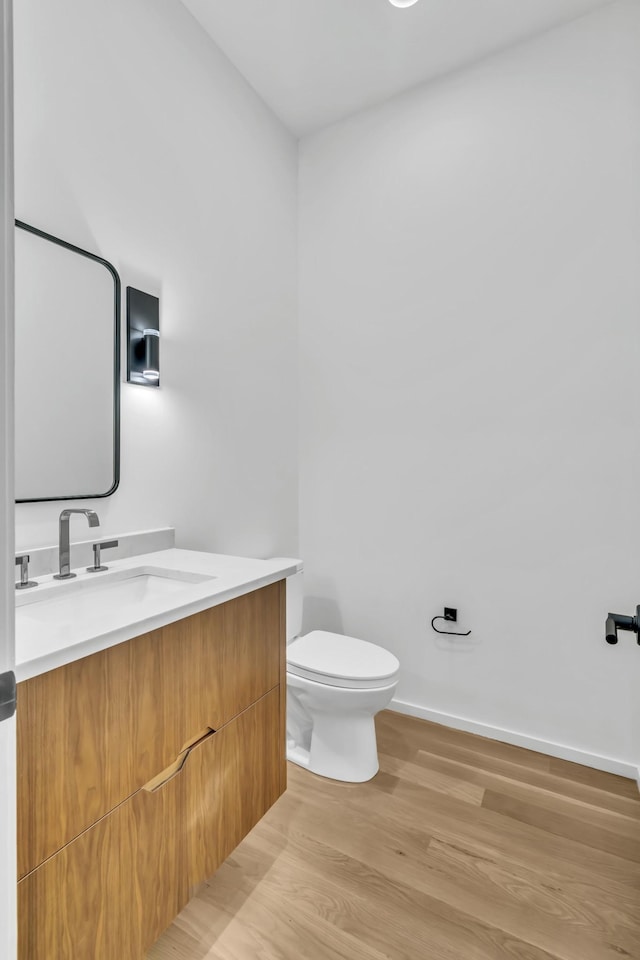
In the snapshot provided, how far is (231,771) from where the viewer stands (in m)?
1.10

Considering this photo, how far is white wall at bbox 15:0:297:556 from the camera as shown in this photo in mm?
1307

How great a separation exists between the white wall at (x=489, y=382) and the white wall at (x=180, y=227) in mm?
269

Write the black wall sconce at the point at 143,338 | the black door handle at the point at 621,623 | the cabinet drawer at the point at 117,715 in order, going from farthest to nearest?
the black wall sconce at the point at 143,338, the black door handle at the point at 621,623, the cabinet drawer at the point at 117,715

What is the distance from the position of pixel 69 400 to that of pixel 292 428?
1.19 m

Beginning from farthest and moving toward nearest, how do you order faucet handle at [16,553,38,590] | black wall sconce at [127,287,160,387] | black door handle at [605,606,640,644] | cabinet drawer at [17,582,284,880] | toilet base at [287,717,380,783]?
1. toilet base at [287,717,380,783]
2. black wall sconce at [127,287,160,387]
3. faucet handle at [16,553,38,590]
4. black door handle at [605,606,640,644]
5. cabinet drawer at [17,582,284,880]

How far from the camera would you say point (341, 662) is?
169cm

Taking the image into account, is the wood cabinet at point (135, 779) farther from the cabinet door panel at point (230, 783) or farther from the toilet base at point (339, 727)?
the toilet base at point (339, 727)

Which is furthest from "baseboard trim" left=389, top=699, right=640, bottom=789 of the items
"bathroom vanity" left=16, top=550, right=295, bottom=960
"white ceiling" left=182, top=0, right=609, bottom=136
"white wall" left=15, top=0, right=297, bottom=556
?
"white ceiling" left=182, top=0, right=609, bottom=136

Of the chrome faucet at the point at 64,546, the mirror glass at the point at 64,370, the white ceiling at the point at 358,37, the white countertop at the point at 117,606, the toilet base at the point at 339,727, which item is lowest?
the toilet base at the point at 339,727

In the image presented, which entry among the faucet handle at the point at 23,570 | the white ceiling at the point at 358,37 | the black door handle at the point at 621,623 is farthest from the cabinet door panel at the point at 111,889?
the white ceiling at the point at 358,37

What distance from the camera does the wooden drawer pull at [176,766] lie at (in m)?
0.89

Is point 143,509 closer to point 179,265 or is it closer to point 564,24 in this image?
point 179,265

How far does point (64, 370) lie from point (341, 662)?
1.32m

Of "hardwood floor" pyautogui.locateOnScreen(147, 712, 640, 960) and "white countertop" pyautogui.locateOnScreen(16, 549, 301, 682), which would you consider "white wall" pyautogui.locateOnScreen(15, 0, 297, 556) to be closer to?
"white countertop" pyautogui.locateOnScreen(16, 549, 301, 682)
